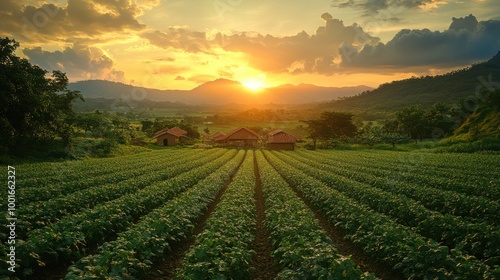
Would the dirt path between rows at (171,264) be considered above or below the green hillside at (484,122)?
→ below

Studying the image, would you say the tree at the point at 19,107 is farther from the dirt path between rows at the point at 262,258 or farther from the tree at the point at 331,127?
the tree at the point at 331,127

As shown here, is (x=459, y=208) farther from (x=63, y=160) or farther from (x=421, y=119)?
(x=421, y=119)

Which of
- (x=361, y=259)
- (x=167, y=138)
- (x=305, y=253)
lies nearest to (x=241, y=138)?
(x=167, y=138)

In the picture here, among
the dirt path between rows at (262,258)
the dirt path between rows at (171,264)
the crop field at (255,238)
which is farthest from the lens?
the dirt path between rows at (262,258)

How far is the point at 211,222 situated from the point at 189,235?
6.87ft

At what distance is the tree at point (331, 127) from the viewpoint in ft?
289

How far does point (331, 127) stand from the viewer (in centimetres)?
8844

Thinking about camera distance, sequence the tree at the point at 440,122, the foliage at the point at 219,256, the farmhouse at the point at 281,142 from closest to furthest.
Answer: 1. the foliage at the point at 219,256
2. the farmhouse at the point at 281,142
3. the tree at the point at 440,122

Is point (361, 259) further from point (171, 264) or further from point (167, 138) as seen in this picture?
point (167, 138)

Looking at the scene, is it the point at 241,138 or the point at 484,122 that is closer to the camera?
the point at 484,122

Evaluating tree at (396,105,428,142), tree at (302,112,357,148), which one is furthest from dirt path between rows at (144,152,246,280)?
tree at (396,105,428,142)

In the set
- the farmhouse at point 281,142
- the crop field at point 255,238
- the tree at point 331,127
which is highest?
the tree at point 331,127

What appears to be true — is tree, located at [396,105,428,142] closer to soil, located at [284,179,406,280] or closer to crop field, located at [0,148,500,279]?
crop field, located at [0,148,500,279]

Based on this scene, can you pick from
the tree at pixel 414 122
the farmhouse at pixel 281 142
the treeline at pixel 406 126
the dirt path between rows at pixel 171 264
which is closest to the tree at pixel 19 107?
the dirt path between rows at pixel 171 264
